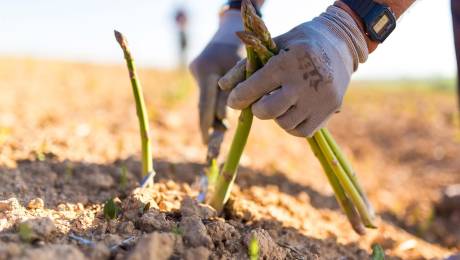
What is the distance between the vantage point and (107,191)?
2.05 m

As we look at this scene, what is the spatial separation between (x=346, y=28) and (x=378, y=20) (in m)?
0.12

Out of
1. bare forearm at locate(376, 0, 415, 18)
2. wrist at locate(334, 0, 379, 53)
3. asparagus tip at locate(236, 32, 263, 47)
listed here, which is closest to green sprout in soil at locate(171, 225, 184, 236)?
asparagus tip at locate(236, 32, 263, 47)

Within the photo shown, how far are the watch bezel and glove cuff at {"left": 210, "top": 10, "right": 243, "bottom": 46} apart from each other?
2.24ft

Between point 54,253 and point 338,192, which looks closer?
point 54,253

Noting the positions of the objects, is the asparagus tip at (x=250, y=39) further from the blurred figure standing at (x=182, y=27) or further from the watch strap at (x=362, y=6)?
the blurred figure standing at (x=182, y=27)

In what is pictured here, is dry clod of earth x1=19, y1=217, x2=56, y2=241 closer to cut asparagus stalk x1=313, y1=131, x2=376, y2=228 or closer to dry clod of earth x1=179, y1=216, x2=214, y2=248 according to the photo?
dry clod of earth x1=179, y1=216, x2=214, y2=248

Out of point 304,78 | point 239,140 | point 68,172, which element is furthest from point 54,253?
point 68,172

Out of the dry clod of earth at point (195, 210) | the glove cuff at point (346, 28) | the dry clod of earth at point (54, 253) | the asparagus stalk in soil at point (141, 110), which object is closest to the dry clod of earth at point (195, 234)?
the dry clod of earth at point (195, 210)

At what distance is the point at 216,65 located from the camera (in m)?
2.29

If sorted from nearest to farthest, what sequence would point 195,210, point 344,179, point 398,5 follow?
1. point 195,210
2. point 398,5
3. point 344,179

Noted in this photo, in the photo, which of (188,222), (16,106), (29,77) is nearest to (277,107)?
(188,222)

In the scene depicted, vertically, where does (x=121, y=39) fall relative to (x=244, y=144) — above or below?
above

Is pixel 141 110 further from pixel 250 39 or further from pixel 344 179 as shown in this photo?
pixel 344 179

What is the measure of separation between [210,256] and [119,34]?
79 cm
